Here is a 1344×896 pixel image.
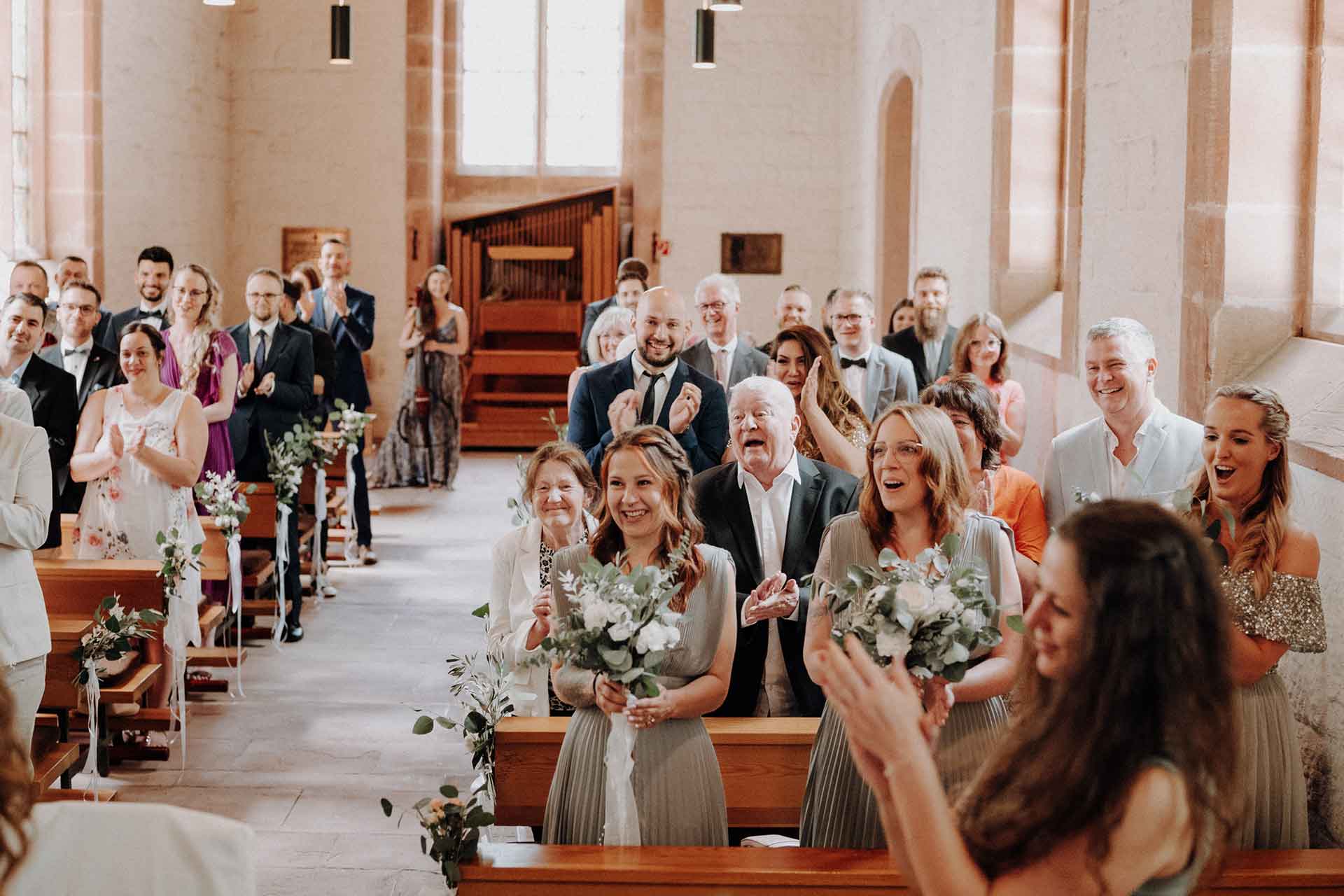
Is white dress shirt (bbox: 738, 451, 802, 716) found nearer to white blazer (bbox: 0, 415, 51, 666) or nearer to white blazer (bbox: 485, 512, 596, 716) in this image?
white blazer (bbox: 485, 512, 596, 716)

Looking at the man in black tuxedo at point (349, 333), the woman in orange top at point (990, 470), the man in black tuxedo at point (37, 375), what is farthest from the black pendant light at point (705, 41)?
the woman in orange top at point (990, 470)

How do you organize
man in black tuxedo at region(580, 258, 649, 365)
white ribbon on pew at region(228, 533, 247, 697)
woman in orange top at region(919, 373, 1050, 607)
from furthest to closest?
man in black tuxedo at region(580, 258, 649, 365) → white ribbon on pew at region(228, 533, 247, 697) → woman in orange top at region(919, 373, 1050, 607)

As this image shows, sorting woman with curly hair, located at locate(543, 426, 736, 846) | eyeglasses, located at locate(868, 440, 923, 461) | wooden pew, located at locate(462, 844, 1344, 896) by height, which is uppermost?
eyeglasses, located at locate(868, 440, 923, 461)

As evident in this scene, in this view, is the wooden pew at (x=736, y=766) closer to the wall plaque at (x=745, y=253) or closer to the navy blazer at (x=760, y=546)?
the navy blazer at (x=760, y=546)

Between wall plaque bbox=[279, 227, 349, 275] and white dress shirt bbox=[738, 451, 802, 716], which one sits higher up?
wall plaque bbox=[279, 227, 349, 275]

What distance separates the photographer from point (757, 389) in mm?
4219

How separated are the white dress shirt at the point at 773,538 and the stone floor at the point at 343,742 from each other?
113 centimetres

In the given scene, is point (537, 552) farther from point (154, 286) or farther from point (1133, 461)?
point (154, 286)

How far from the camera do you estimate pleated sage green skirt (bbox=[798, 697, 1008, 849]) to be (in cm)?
333

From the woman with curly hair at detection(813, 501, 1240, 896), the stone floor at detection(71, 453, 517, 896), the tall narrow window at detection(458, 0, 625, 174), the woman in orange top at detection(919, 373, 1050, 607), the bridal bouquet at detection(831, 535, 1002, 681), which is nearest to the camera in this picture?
the woman with curly hair at detection(813, 501, 1240, 896)

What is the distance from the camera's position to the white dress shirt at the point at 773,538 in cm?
420

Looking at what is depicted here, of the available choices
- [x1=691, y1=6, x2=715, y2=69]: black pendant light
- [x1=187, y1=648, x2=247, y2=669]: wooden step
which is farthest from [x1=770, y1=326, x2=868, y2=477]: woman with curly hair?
[x1=691, y1=6, x2=715, y2=69]: black pendant light

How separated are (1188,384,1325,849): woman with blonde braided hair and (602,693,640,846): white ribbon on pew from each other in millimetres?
1312

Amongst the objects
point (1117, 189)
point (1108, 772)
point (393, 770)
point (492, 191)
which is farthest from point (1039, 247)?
point (492, 191)
